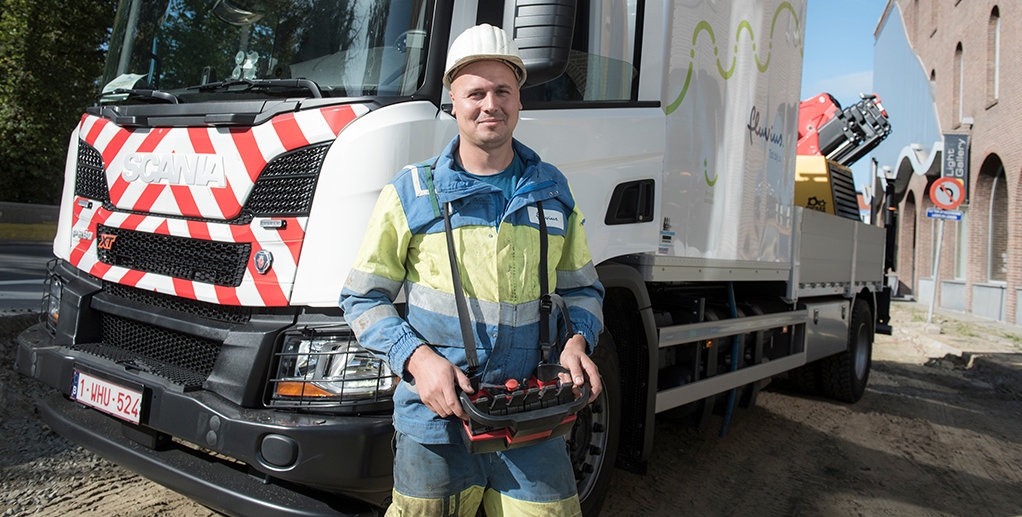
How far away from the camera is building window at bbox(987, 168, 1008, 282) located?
57.9 ft

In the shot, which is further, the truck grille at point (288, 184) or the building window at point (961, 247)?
the building window at point (961, 247)

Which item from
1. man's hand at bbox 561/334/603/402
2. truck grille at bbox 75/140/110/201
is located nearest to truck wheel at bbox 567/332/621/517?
man's hand at bbox 561/334/603/402

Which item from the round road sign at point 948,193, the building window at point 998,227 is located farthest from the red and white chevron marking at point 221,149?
the building window at point 998,227

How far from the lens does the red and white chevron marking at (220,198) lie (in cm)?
246

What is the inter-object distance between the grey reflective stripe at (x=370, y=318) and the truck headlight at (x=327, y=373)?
473mm

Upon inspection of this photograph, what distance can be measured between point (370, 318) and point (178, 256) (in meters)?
1.32

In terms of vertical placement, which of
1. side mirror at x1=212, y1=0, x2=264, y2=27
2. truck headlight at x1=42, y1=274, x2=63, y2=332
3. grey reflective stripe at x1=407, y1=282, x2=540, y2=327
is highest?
side mirror at x1=212, y1=0, x2=264, y2=27

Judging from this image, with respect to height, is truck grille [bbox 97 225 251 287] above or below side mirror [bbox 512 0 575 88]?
below

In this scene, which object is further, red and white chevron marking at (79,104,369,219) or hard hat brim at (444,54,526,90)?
red and white chevron marking at (79,104,369,219)

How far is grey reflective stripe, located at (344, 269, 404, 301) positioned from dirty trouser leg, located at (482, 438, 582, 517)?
54 centimetres

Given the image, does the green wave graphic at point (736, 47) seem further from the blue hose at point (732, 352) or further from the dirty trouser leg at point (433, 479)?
the dirty trouser leg at point (433, 479)

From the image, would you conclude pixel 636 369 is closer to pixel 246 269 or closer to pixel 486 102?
pixel 246 269

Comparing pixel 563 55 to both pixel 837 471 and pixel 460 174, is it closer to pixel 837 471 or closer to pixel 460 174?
pixel 460 174

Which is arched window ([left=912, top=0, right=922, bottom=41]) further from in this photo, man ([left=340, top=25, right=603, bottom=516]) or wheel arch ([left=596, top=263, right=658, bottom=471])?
man ([left=340, top=25, right=603, bottom=516])
